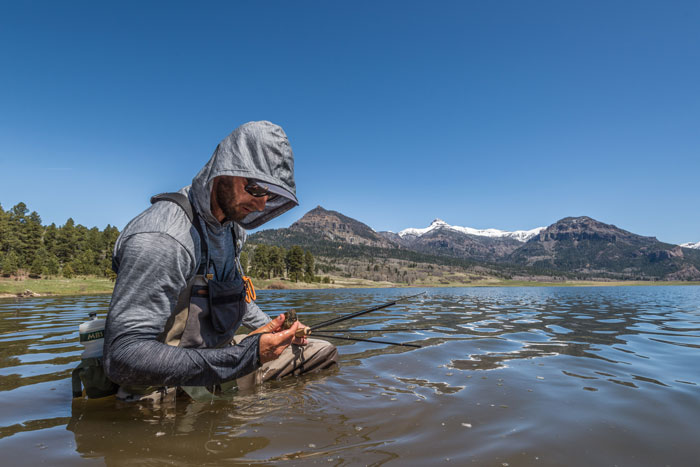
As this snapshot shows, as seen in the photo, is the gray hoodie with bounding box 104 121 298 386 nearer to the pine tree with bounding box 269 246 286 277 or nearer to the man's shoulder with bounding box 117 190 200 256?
the man's shoulder with bounding box 117 190 200 256

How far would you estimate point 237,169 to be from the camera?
307 cm

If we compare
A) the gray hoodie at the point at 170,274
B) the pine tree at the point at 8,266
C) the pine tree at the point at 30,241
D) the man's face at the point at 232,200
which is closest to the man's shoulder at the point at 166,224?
the gray hoodie at the point at 170,274

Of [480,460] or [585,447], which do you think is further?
[585,447]

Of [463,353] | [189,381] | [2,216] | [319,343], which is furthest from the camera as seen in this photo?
[2,216]

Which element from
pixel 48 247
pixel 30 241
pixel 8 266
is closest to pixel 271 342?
pixel 8 266

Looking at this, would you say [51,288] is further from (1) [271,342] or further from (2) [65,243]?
(2) [65,243]

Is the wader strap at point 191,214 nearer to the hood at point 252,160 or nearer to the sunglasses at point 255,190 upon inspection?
the hood at point 252,160

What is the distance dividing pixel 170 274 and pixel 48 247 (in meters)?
112

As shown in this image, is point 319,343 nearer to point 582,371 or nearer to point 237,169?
point 237,169

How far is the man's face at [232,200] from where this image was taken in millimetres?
3434

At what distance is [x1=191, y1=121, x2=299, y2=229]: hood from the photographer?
309 centimetres

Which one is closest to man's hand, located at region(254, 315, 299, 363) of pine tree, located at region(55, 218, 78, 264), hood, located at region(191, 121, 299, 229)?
hood, located at region(191, 121, 299, 229)

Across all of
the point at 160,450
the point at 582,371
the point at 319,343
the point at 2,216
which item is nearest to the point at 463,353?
the point at 582,371

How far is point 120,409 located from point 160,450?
4.60 feet
